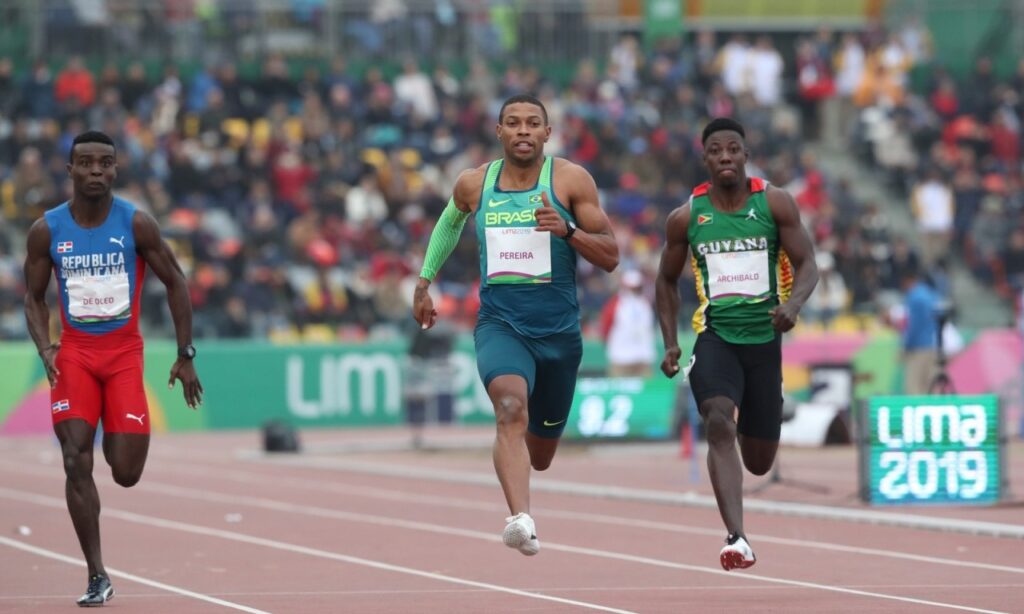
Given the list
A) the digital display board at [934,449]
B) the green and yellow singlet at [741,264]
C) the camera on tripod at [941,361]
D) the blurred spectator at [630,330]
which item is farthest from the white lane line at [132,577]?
the blurred spectator at [630,330]

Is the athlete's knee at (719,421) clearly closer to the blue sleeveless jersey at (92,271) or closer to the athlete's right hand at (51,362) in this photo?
the blue sleeveless jersey at (92,271)

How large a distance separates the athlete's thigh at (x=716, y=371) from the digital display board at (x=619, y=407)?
11.5 meters

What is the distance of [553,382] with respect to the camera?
9.92 metres

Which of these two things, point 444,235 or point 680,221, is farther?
point 680,221

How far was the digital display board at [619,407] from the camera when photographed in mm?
21812

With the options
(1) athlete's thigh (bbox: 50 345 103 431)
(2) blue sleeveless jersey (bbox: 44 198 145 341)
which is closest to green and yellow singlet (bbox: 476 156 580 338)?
(2) blue sleeveless jersey (bbox: 44 198 145 341)

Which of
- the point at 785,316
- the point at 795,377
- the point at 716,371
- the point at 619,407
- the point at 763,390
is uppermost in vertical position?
the point at 785,316

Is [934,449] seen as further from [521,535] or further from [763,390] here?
[521,535]

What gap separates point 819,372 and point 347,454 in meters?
6.14

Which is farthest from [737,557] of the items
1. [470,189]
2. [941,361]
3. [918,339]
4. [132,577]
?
[918,339]

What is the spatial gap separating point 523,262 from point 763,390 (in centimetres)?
145

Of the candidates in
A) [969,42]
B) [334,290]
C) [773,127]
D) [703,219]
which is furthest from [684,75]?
[703,219]

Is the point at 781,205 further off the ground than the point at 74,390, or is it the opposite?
the point at 781,205

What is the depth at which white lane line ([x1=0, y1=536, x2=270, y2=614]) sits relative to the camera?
9773mm
